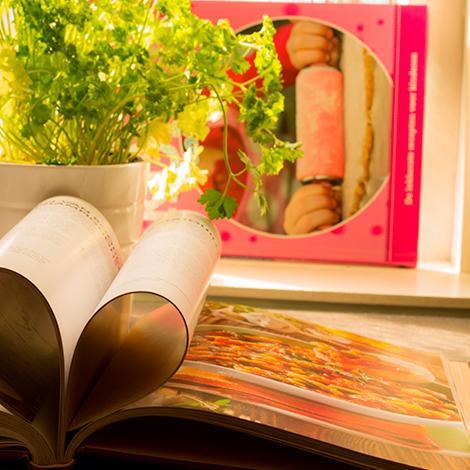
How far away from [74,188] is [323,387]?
10.8 inches

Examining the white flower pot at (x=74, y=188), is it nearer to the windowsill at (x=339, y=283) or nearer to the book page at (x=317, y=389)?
the book page at (x=317, y=389)

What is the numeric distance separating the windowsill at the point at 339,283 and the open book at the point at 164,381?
433mm

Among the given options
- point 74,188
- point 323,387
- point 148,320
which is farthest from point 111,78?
point 323,387

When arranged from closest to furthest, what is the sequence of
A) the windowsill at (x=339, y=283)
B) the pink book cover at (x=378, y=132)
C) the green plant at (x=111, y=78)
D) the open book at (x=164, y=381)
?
the open book at (x=164, y=381), the green plant at (x=111, y=78), the windowsill at (x=339, y=283), the pink book cover at (x=378, y=132)

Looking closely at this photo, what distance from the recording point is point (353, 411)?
0.60 metres

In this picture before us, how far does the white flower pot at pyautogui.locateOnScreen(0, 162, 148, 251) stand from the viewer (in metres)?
0.72

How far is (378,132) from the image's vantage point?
137 cm

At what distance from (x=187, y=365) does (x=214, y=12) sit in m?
0.91

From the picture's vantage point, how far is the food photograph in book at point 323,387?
55 cm

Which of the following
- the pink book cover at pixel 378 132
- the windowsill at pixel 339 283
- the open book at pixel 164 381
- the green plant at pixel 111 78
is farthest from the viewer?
the pink book cover at pixel 378 132

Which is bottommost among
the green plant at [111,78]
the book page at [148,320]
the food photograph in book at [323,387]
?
the food photograph in book at [323,387]

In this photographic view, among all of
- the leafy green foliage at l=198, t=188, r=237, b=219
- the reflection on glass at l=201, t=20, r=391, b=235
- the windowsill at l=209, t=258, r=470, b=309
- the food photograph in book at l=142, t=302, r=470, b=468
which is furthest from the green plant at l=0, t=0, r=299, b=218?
the reflection on glass at l=201, t=20, r=391, b=235

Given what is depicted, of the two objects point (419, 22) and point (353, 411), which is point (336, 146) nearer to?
point (419, 22)

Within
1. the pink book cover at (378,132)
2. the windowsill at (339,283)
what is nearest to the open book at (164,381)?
the windowsill at (339,283)
